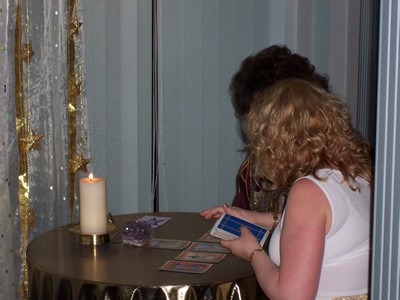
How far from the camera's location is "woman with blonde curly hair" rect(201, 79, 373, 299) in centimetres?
146

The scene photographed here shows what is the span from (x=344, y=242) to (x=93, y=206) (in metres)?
0.79

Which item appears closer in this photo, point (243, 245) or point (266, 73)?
point (243, 245)

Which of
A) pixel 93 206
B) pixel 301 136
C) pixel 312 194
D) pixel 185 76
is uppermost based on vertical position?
pixel 185 76

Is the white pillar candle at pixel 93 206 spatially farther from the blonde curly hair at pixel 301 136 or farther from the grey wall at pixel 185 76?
the grey wall at pixel 185 76

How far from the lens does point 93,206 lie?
77.8 inches

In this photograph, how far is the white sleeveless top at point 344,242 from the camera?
1533 mm

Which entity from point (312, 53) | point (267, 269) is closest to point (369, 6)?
point (312, 53)

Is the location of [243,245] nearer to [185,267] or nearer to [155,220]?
[185,267]

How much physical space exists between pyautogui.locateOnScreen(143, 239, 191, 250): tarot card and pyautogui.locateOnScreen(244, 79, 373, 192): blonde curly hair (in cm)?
42

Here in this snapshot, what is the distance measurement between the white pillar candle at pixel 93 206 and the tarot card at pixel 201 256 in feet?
0.92

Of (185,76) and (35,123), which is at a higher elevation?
(185,76)

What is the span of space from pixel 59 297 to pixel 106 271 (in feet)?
0.46

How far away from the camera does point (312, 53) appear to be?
387 cm

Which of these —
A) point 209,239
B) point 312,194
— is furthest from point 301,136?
point 209,239
